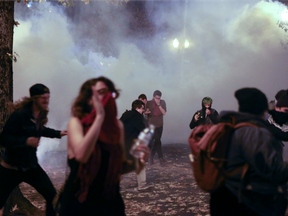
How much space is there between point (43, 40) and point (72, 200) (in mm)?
17174

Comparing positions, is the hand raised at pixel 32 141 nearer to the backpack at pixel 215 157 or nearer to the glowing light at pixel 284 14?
the backpack at pixel 215 157

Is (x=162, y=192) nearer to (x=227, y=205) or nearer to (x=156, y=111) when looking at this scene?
(x=156, y=111)

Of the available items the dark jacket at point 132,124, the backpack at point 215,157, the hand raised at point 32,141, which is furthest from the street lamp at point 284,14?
the hand raised at point 32,141

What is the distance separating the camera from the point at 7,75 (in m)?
5.25

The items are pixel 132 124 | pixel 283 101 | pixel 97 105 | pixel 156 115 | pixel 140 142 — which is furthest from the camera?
pixel 156 115

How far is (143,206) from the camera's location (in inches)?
226

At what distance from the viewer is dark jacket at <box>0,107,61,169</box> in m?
3.56

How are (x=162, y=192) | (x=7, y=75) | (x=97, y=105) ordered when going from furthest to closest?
(x=162, y=192) < (x=7, y=75) < (x=97, y=105)

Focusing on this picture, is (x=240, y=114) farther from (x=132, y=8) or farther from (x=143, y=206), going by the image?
(x=132, y=8)

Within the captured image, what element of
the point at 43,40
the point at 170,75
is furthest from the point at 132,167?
the point at 170,75

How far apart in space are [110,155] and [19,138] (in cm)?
164

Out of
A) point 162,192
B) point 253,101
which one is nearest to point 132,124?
point 162,192

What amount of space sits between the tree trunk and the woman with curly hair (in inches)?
126

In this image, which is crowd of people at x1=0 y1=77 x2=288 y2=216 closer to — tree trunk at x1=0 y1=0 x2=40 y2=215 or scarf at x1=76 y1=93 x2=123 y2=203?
scarf at x1=76 y1=93 x2=123 y2=203
